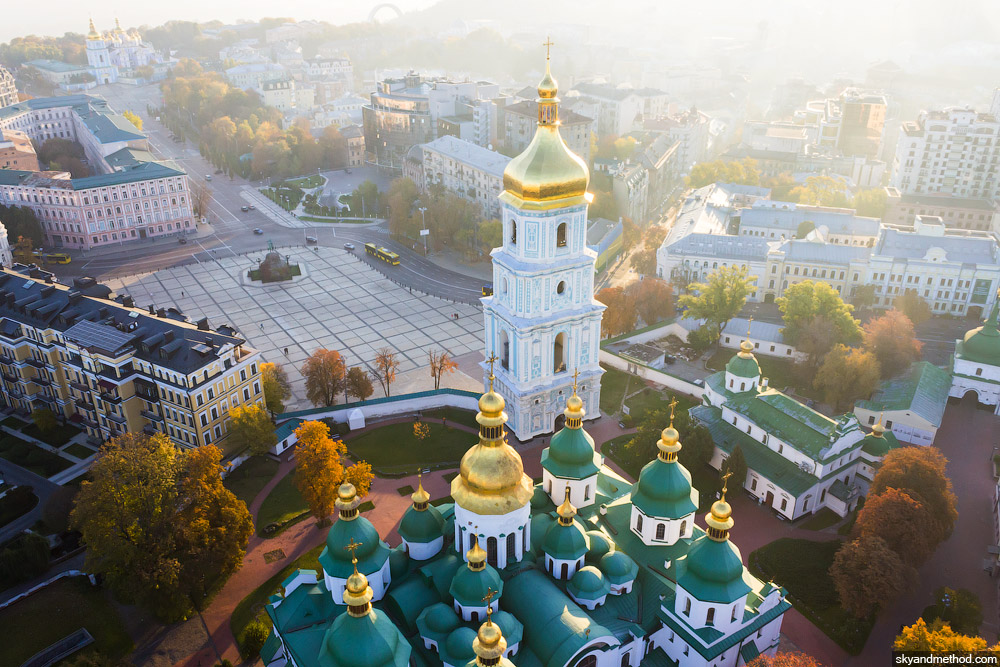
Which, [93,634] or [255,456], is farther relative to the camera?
[255,456]

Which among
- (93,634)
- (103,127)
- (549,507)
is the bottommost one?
(93,634)

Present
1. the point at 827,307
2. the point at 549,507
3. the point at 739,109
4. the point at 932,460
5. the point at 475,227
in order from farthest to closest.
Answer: the point at 739,109
the point at 475,227
the point at 827,307
the point at 932,460
the point at 549,507

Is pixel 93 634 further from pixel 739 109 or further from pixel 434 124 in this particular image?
pixel 739 109

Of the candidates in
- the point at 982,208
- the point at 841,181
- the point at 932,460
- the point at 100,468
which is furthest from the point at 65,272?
the point at 982,208

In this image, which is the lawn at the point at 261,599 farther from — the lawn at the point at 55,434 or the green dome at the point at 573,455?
the lawn at the point at 55,434

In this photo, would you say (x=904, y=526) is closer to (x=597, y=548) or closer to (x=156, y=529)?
(x=597, y=548)

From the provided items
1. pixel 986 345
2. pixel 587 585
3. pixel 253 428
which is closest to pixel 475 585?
Answer: pixel 587 585

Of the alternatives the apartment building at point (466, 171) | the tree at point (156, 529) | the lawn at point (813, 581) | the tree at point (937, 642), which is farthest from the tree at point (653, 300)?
the tree at point (156, 529)
